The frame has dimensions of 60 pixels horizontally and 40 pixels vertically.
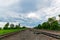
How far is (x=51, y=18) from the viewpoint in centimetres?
13225

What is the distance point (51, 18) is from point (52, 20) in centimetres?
394

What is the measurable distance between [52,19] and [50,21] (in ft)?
7.33

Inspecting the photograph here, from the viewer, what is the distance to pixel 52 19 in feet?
428

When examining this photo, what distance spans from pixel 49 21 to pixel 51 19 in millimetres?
1711

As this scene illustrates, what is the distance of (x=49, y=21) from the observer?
130 meters

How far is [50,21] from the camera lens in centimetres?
12900

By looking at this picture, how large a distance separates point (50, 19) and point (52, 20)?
3.07 meters

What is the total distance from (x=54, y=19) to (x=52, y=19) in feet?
6.93

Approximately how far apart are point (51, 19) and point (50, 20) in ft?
→ 2.92

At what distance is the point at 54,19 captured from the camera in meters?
128

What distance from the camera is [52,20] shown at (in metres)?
128

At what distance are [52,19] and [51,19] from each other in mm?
620

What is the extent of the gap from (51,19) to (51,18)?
1741 millimetres
